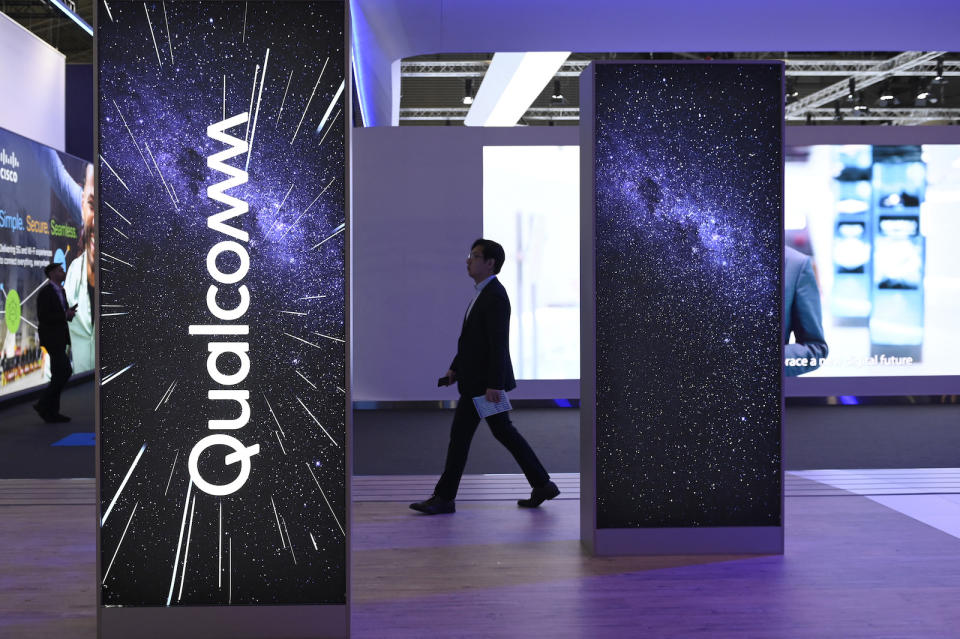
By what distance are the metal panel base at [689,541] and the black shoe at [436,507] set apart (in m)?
1.01

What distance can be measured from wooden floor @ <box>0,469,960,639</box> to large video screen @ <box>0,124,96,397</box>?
4782 mm

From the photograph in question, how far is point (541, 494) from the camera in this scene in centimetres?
487

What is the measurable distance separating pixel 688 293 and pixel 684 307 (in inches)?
2.6

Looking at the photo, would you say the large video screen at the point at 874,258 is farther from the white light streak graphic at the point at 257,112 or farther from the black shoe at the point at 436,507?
the white light streak graphic at the point at 257,112

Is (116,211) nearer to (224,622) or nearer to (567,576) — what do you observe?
(224,622)

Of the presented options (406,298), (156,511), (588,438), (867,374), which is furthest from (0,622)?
(867,374)

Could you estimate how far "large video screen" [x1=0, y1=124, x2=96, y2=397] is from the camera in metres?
A: 9.10

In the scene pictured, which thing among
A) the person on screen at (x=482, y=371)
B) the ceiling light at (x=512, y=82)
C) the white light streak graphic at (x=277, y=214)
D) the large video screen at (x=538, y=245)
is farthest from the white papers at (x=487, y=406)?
the ceiling light at (x=512, y=82)

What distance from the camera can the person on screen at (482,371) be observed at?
457cm

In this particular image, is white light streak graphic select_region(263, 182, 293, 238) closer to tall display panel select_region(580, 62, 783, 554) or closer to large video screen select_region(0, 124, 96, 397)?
tall display panel select_region(580, 62, 783, 554)

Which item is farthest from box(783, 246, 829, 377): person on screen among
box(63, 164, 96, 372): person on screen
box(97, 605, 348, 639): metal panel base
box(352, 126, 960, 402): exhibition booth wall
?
box(63, 164, 96, 372): person on screen

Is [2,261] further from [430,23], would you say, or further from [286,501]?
[286,501]

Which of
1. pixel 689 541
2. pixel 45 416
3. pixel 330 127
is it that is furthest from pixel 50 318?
pixel 689 541

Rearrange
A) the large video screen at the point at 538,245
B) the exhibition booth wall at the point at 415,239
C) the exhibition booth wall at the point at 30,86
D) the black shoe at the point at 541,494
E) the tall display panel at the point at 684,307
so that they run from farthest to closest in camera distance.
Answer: the exhibition booth wall at the point at 30,86 < the large video screen at the point at 538,245 < the exhibition booth wall at the point at 415,239 < the black shoe at the point at 541,494 < the tall display panel at the point at 684,307
